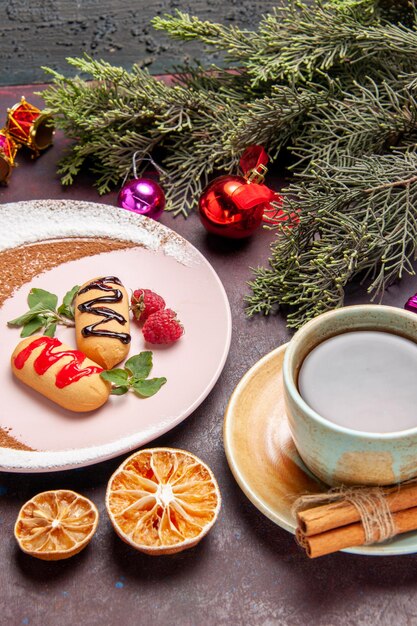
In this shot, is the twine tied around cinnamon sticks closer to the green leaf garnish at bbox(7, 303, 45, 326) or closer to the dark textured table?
the dark textured table

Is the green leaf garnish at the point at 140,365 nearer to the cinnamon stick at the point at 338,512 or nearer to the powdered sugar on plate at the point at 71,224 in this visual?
the powdered sugar on plate at the point at 71,224

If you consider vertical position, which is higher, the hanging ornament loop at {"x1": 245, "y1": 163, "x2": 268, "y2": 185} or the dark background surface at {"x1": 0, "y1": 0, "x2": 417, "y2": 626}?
the hanging ornament loop at {"x1": 245, "y1": 163, "x2": 268, "y2": 185}

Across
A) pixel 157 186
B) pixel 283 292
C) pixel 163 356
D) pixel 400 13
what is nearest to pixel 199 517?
pixel 163 356

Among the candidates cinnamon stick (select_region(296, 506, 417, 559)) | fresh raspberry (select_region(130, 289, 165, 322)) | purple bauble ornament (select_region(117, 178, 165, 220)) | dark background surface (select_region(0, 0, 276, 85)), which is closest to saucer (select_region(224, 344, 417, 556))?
cinnamon stick (select_region(296, 506, 417, 559))

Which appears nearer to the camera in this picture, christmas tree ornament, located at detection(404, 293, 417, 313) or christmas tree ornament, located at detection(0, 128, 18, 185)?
christmas tree ornament, located at detection(404, 293, 417, 313)

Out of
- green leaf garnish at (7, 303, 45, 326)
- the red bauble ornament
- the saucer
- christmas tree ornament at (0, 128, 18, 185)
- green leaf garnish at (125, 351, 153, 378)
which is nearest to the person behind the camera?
the saucer

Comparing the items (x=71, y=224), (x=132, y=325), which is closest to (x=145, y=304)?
(x=132, y=325)
